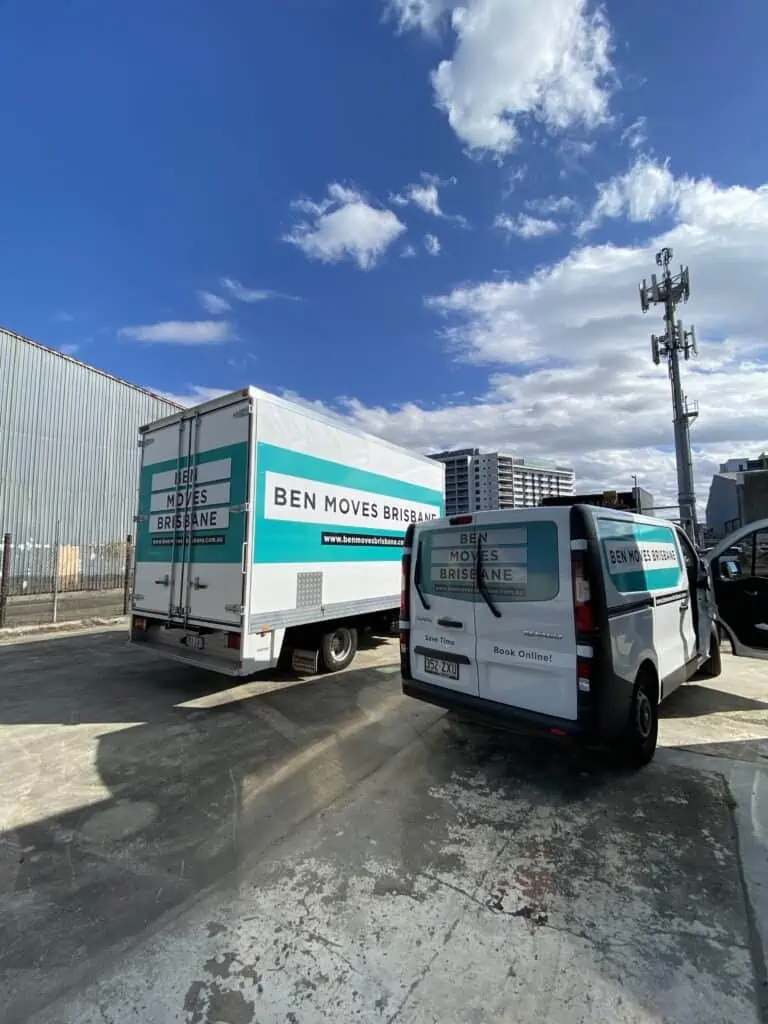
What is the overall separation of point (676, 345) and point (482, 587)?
951 inches

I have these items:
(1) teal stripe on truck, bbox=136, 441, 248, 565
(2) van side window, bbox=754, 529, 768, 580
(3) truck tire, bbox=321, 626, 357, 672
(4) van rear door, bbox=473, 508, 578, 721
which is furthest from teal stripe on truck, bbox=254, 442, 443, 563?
(2) van side window, bbox=754, 529, 768, 580

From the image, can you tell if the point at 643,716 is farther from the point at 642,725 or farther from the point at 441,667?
the point at 441,667

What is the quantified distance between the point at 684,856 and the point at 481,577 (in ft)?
7.00

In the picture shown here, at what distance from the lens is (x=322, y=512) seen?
656cm

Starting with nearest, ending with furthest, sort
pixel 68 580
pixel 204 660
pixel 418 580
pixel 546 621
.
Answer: pixel 546 621 < pixel 418 580 < pixel 204 660 < pixel 68 580

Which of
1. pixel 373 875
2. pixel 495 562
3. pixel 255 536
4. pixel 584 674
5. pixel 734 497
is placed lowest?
pixel 373 875

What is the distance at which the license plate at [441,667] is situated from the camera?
435cm

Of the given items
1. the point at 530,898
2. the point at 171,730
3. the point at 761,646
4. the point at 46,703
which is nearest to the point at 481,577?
the point at 530,898

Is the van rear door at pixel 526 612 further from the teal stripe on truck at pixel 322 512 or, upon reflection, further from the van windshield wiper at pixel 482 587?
the teal stripe on truck at pixel 322 512

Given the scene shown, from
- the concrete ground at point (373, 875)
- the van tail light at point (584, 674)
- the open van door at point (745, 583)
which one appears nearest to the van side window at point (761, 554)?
the open van door at point (745, 583)

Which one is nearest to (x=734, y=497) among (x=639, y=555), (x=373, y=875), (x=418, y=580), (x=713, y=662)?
(x=713, y=662)

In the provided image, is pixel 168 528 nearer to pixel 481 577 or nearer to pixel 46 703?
pixel 46 703

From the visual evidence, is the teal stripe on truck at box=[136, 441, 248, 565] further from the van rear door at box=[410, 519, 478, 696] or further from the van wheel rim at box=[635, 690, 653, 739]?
the van wheel rim at box=[635, 690, 653, 739]

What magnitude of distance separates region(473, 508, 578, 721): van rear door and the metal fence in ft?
36.8
